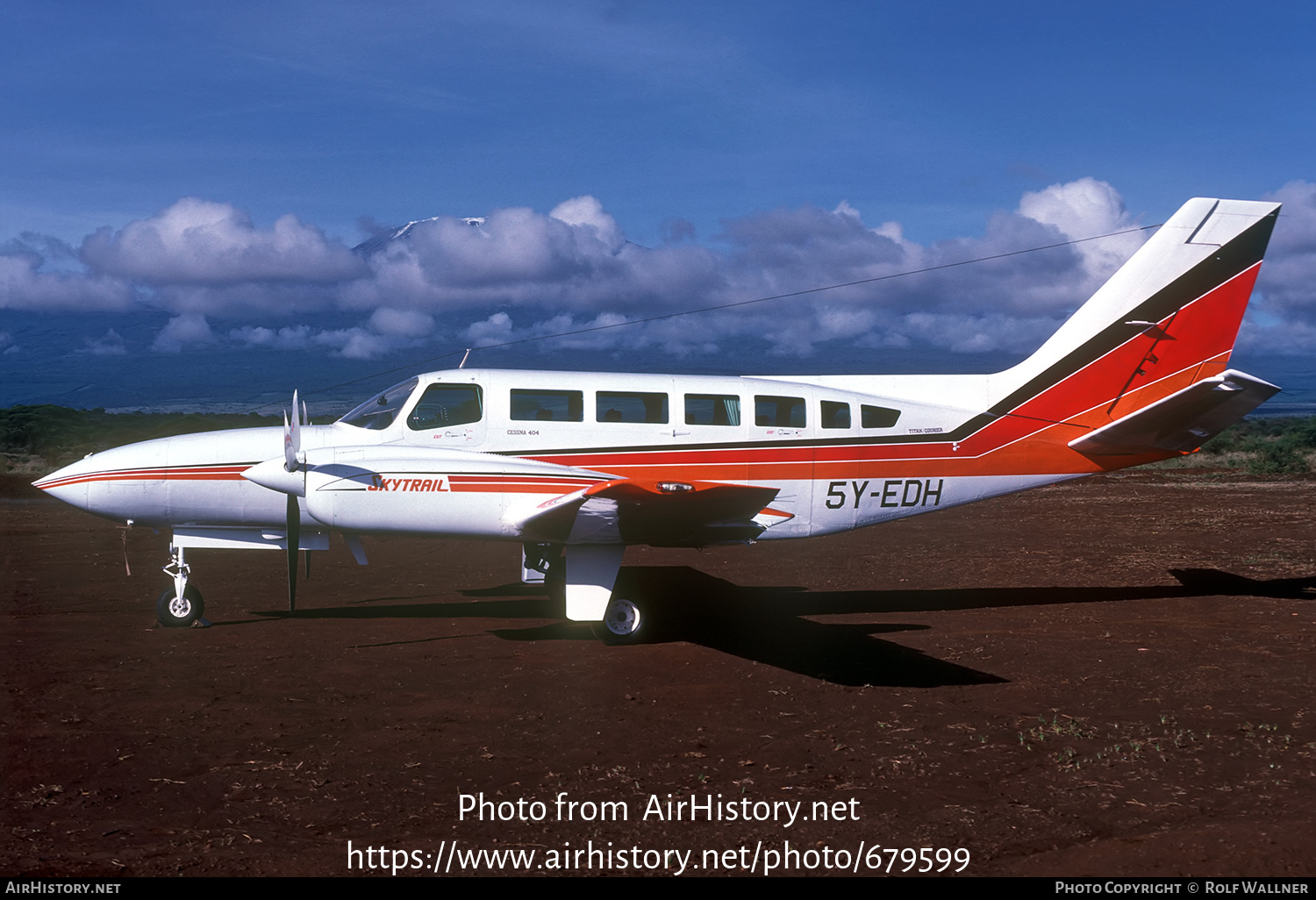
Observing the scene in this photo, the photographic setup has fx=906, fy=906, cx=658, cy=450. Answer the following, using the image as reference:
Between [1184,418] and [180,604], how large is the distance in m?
13.4

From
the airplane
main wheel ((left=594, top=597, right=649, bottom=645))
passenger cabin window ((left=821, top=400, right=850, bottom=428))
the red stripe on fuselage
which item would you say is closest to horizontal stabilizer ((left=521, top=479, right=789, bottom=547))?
the airplane

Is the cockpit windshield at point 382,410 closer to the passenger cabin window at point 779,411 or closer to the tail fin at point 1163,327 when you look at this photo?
the passenger cabin window at point 779,411

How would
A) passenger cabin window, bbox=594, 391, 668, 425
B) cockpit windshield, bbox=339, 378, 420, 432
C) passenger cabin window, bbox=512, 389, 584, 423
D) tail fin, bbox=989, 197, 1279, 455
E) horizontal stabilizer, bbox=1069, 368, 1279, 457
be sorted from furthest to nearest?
tail fin, bbox=989, 197, 1279, 455 → horizontal stabilizer, bbox=1069, 368, 1279, 457 → passenger cabin window, bbox=594, 391, 668, 425 → passenger cabin window, bbox=512, 389, 584, 423 → cockpit windshield, bbox=339, 378, 420, 432

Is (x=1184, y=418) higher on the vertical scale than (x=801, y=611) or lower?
higher

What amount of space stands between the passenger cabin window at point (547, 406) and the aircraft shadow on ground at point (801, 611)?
7.62ft

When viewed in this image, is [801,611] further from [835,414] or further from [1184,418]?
[1184,418]

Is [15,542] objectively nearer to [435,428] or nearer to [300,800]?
[435,428]

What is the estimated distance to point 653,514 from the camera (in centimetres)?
1034

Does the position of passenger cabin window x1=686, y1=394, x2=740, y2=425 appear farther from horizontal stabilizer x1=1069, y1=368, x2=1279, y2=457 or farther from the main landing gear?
the main landing gear

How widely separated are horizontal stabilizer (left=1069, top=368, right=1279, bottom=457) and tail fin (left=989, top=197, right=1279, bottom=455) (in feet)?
1.39

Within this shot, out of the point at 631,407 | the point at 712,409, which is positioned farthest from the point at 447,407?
the point at 712,409

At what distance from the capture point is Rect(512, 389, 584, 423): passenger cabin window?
11.6 metres

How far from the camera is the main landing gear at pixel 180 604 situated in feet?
36.3

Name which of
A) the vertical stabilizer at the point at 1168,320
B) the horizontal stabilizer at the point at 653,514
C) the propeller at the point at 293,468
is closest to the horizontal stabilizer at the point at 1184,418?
the vertical stabilizer at the point at 1168,320
